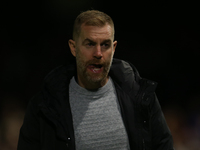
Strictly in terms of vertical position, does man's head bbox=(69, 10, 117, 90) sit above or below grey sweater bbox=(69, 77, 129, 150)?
above

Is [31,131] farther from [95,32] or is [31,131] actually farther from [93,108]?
[95,32]

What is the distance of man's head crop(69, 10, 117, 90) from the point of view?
169 centimetres

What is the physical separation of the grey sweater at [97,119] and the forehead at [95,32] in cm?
32

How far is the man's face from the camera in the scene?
169 centimetres

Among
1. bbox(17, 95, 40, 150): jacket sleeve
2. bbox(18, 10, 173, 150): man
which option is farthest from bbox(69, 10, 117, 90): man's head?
bbox(17, 95, 40, 150): jacket sleeve

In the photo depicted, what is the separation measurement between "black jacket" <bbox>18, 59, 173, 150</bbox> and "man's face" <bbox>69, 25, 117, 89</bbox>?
0.18 meters

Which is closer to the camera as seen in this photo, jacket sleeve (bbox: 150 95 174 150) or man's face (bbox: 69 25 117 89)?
man's face (bbox: 69 25 117 89)

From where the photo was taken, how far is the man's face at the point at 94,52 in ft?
5.55

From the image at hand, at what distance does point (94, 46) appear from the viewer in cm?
171

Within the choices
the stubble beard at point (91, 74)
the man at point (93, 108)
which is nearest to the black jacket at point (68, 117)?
the man at point (93, 108)

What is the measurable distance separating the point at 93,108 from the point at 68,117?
0.16m

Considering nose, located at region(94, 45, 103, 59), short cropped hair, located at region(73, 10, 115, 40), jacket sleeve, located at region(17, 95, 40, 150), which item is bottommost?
jacket sleeve, located at region(17, 95, 40, 150)

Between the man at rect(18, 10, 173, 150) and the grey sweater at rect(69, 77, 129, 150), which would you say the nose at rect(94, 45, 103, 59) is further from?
the grey sweater at rect(69, 77, 129, 150)

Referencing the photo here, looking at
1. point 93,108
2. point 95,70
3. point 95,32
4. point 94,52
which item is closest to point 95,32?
point 95,32
